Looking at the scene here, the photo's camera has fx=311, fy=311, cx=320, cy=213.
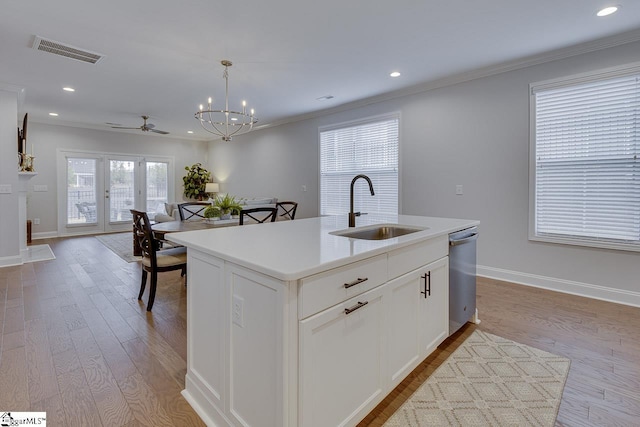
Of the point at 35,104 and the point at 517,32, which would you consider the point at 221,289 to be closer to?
the point at 517,32

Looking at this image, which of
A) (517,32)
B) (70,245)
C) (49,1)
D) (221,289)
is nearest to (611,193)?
(517,32)

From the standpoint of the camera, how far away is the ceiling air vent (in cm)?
309

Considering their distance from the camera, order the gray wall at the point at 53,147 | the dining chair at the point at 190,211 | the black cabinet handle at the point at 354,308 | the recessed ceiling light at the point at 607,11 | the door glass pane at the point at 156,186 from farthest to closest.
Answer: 1. the door glass pane at the point at 156,186
2. the gray wall at the point at 53,147
3. the dining chair at the point at 190,211
4. the recessed ceiling light at the point at 607,11
5. the black cabinet handle at the point at 354,308

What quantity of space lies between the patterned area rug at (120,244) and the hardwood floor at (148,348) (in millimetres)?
1292

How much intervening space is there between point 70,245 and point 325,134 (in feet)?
17.7

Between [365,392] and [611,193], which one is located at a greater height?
[611,193]

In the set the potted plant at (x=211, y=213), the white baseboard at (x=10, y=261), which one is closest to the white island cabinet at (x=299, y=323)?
the potted plant at (x=211, y=213)

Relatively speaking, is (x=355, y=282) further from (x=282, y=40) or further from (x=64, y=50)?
(x=64, y=50)

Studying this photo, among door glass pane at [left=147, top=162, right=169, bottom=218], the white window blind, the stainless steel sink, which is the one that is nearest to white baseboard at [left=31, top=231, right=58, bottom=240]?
door glass pane at [left=147, top=162, right=169, bottom=218]

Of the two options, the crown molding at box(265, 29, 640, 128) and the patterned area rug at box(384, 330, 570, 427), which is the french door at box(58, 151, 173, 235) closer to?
the crown molding at box(265, 29, 640, 128)

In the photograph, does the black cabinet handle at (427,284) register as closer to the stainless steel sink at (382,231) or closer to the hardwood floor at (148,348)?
the stainless steel sink at (382,231)

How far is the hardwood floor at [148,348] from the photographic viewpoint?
63.8 inches

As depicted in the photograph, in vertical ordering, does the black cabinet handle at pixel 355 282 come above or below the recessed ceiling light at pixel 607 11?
below

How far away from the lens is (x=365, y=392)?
56.9 inches
